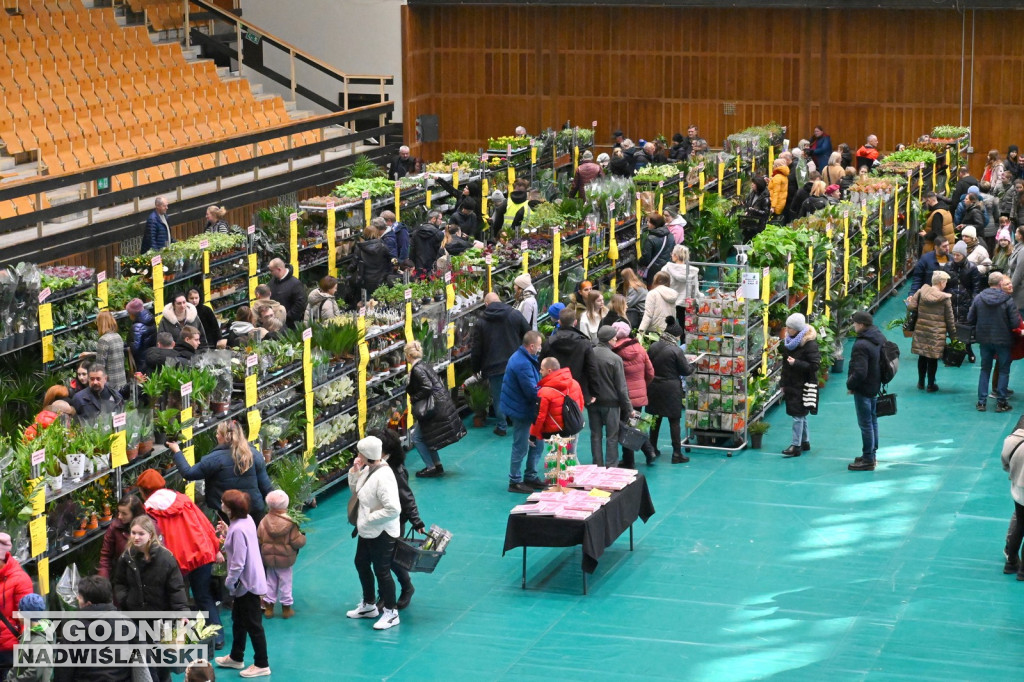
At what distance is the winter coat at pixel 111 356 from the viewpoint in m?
13.2

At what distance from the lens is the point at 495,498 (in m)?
13.7

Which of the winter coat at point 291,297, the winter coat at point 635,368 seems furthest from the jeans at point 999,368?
the winter coat at point 291,297

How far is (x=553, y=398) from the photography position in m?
12.9

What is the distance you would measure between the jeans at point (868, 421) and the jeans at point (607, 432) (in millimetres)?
2297

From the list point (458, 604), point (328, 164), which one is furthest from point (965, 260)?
point (328, 164)

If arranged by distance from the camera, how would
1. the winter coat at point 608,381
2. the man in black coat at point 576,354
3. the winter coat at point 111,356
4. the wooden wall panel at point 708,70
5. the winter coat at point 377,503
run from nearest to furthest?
the winter coat at point 377,503, the winter coat at point 111,356, the winter coat at point 608,381, the man in black coat at point 576,354, the wooden wall panel at point 708,70

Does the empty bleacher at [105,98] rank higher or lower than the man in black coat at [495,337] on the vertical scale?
higher

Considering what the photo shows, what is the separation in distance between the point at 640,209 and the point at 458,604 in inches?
411

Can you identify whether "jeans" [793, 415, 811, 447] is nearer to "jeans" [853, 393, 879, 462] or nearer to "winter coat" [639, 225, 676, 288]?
"jeans" [853, 393, 879, 462]

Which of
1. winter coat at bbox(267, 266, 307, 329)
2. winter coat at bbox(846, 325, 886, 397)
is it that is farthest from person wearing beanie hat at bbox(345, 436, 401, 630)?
winter coat at bbox(267, 266, 307, 329)

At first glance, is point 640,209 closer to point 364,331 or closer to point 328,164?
point 328,164

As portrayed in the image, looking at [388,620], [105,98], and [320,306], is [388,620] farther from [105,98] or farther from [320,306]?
[105,98]

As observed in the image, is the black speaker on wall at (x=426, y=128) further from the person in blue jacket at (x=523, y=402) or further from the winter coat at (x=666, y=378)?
the person in blue jacket at (x=523, y=402)

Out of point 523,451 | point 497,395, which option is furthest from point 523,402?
point 497,395
